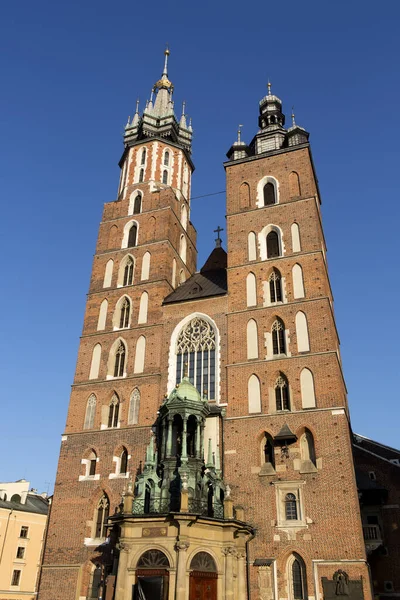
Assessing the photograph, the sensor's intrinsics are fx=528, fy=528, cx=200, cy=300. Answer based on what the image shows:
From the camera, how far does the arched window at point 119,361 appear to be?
2777 cm

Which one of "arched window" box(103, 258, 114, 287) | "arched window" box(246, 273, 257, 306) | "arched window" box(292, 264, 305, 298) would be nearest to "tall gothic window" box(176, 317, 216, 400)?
"arched window" box(246, 273, 257, 306)

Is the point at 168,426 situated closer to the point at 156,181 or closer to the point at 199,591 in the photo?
the point at 199,591

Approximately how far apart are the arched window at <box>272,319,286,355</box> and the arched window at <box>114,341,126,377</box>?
8.16 m

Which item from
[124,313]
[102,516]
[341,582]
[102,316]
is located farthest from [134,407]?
[341,582]

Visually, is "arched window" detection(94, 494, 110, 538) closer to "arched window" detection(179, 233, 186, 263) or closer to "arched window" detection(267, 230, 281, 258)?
"arched window" detection(267, 230, 281, 258)

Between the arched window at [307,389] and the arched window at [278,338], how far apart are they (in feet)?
5.54

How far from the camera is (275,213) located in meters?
29.2

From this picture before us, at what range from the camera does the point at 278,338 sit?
25.4 meters

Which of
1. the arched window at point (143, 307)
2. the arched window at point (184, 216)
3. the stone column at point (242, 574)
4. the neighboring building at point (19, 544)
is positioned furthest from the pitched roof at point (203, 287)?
the neighboring building at point (19, 544)

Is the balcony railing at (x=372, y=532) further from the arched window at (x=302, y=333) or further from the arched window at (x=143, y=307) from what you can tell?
the arched window at (x=143, y=307)

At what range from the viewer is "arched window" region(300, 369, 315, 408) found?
2291 cm

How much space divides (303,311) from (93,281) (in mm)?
13008

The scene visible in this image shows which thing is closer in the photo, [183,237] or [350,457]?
[350,457]

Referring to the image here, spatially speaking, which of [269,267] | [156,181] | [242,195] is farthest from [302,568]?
[156,181]
